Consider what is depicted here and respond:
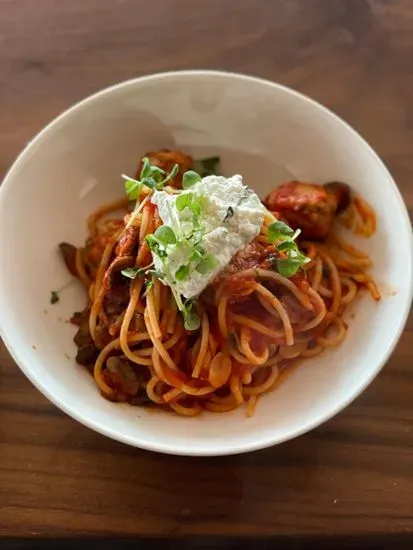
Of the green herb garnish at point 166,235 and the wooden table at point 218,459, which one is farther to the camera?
the wooden table at point 218,459

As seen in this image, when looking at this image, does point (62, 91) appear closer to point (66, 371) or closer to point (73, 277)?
point (73, 277)

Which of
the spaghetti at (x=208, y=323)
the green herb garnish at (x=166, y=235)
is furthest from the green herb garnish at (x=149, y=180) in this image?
the green herb garnish at (x=166, y=235)

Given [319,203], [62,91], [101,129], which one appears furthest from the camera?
[62,91]

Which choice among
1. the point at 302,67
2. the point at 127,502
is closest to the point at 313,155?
the point at 302,67

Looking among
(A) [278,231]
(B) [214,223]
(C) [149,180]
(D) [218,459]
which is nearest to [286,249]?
(A) [278,231]

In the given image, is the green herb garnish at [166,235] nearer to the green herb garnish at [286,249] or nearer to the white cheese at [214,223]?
the white cheese at [214,223]

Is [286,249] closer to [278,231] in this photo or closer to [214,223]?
[278,231]
